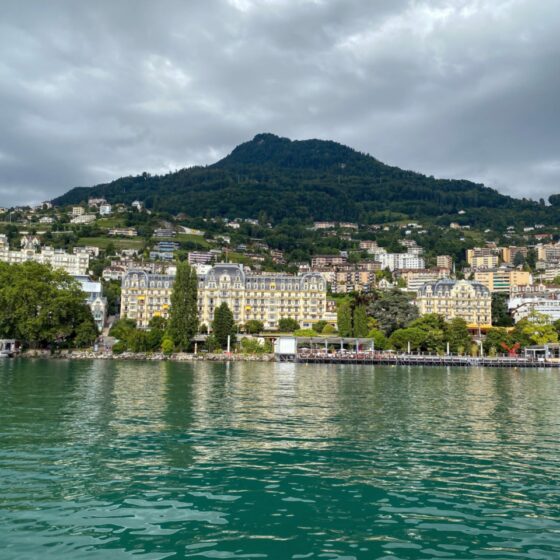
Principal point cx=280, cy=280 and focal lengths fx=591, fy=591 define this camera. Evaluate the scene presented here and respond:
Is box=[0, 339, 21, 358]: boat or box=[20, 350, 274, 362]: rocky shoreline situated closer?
box=[0, 339, 21, 358]: boat

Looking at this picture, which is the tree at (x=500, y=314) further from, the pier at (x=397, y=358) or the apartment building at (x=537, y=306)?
the pier at (x=397, y=358)

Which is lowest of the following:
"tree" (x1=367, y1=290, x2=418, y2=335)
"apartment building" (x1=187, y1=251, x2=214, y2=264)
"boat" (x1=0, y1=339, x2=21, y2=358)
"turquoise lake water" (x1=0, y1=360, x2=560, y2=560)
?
"turquoise lake water" (x1=0, y1=360, x2=560, y2=560)

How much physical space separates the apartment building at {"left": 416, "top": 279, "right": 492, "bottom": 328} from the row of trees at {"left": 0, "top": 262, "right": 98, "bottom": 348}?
72381mm

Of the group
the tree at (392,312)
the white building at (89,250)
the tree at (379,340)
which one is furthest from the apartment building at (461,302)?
the white building at (89,250)

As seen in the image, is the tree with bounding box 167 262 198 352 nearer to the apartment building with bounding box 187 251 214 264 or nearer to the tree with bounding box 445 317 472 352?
A: the tree with bounding box 445 317 472 352

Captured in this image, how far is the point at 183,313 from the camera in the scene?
9906 cm

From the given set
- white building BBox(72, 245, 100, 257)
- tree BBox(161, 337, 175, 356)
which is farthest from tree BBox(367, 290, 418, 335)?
white building BBox(72, 245, 100, 257)

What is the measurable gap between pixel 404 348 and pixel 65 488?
94038mm

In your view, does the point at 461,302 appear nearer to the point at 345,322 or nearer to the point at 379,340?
the point at 379,340

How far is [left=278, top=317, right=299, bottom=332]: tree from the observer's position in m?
123

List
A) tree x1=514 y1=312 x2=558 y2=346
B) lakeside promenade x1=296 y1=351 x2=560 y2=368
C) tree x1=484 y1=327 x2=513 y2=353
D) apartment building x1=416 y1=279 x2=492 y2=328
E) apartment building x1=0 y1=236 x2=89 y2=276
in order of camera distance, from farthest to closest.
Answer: apartment building x1=0 y1=236 x2=89 y2=276, apartment building x1=416 y1=279 x2=492 y2=328, tree x1=514 y1=312 x2=558 y2=346, tree x1=484 y1=327 x2=513 y2=353, lakeside promenade x1=296 y1=351 x2=560 y2=368

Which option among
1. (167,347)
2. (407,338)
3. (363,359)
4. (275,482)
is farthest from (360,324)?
(275,482)

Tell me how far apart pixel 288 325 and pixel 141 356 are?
3671cm

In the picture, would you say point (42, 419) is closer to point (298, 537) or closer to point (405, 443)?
point (405, 443)
